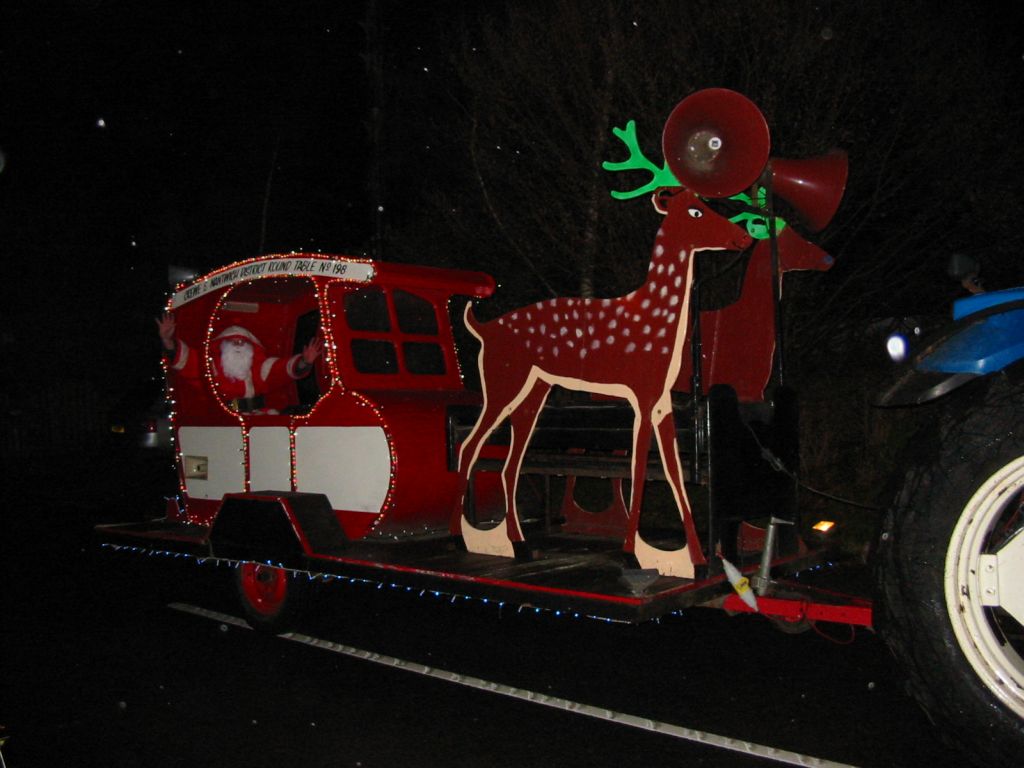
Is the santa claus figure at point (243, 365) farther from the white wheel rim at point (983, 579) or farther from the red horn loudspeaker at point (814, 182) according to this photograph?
the white wheel rim at point (983, 579)

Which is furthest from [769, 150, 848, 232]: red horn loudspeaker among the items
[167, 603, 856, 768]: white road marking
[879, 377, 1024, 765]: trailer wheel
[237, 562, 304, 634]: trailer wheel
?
[237, 562, 304, 634]: trailer wheel

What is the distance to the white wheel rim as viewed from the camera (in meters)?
3.03

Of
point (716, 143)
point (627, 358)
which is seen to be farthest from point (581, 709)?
point (716, 143)

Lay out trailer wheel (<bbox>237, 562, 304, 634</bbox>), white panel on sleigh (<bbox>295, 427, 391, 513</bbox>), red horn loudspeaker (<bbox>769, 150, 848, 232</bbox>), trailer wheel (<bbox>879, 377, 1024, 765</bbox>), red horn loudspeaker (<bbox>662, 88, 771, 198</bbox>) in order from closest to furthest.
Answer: trailer wheel (<bbox>879, 377, 1024, 765</bbox>) < red horn loudspeaker (<bbox>662, 88, 771, 198</bbox>) < red horn loudspeaker (<bbox>769, 150, 848, 232</bbox>) < white panel on sleigh (<bbox>295, 427, 391, 513</bbox>) < trailer wheel (<bbox>237, 562, 304, 634</bbox>)

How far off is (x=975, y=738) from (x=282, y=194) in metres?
24.5

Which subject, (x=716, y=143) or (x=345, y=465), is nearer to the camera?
(x=716, y=143)

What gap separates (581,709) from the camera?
4820 millimetres

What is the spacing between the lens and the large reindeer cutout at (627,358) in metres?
4.90

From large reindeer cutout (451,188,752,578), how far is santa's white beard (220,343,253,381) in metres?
2.52

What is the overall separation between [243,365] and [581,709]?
13.1 feet

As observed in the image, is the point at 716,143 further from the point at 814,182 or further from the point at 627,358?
the point at 627,358

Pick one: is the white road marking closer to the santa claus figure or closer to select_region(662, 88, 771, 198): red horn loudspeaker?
the santa claus figure

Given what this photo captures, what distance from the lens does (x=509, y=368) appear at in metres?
5.62

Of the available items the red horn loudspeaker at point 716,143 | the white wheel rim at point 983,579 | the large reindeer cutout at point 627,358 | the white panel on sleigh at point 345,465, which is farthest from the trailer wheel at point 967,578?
the white panel on sleigh at point 345,465
